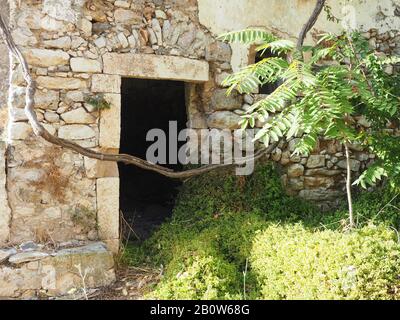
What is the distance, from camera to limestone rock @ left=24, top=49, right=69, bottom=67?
3963 millimetres

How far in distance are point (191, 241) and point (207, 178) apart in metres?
0.88

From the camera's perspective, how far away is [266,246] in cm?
384

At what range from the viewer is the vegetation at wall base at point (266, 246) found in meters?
3.10

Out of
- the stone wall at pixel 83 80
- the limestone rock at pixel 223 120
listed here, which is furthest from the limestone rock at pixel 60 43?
the limestone rock at pixel 223 120

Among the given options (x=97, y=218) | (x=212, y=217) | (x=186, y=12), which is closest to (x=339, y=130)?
(x=212, y=217)

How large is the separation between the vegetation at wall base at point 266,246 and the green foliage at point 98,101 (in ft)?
4.46

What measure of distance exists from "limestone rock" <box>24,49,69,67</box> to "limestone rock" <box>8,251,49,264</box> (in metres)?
1.67

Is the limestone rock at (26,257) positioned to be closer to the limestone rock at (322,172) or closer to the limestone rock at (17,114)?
the limestone rock at (17,114)

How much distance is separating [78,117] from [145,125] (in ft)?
9.87

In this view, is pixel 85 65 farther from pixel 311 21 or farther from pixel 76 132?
pixel 311 21

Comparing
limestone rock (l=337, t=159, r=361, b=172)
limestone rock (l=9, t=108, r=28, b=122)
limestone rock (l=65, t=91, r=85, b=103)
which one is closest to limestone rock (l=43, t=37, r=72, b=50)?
limestone rock (l=65, t=91, r=85, b=103)

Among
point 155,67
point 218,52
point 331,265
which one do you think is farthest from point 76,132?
point 331,265
